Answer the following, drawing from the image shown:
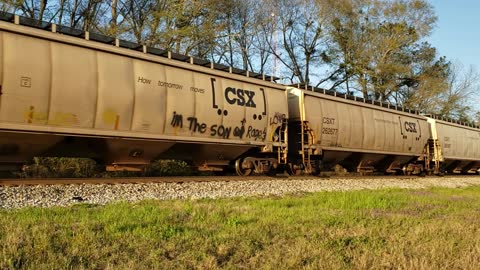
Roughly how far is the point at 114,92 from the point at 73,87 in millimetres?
1042

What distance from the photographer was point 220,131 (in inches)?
534

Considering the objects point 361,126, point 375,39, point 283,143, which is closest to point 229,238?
point 283,143

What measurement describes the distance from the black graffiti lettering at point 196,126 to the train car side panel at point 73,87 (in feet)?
10.0

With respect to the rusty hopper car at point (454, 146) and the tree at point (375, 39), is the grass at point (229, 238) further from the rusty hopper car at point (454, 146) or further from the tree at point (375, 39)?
the tree at point (375, 39)

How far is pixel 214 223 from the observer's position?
20.3ft

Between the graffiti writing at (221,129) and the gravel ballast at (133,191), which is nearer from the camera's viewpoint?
the gravel ballast at (133,191)

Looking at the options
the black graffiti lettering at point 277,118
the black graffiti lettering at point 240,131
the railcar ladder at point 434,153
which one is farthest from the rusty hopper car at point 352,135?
the black graffiti lettering at point 240,131

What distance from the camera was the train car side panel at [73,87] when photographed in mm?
9680

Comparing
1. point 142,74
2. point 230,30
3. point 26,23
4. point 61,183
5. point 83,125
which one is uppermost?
point 230,30

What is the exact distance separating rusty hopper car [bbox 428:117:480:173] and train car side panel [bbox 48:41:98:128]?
21565mm

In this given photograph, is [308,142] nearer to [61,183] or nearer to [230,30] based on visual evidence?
[61,183]

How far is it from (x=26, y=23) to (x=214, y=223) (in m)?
6.59

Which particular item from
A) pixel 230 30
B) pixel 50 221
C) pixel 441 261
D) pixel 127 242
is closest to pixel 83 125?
pixel 50 221

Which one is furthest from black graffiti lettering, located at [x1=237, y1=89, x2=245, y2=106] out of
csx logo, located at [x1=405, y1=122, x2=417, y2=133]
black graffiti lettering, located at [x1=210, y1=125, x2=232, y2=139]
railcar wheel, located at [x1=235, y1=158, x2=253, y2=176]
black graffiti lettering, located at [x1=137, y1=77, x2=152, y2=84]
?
csx logo, located at [x1=405, y1=122, x2=417, y2=133]
